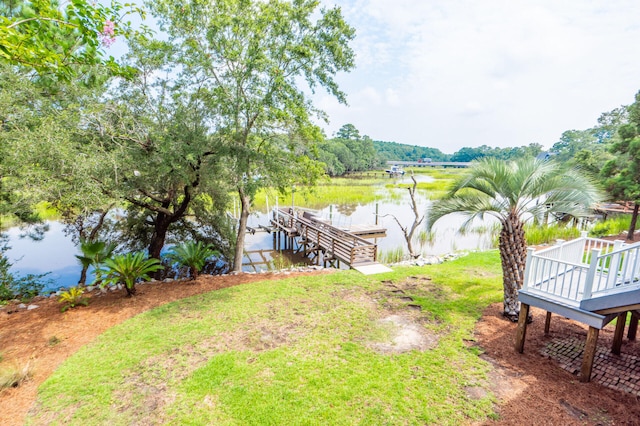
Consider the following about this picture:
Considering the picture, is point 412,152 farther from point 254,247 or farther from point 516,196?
point 516,196

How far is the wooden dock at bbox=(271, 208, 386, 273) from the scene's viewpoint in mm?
10961

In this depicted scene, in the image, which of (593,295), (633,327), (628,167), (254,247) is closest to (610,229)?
(628,167)

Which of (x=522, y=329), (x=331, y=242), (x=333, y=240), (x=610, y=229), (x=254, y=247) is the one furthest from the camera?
(x=254, y=247)

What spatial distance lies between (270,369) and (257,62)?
20.6ft

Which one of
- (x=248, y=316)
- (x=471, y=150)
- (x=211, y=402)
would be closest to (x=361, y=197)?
(x=248, y=316)

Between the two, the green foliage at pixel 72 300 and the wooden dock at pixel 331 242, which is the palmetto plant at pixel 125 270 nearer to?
the green foliage at pixel 72 300

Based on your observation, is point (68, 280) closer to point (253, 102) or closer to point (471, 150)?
point (253, 102)

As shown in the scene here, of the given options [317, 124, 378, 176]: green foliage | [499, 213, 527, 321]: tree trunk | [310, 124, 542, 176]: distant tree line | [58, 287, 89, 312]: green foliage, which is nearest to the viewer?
[499, 213, 527, 321]: tree trunk

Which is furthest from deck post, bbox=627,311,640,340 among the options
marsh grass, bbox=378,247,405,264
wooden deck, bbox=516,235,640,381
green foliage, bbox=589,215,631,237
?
green foliage, bbox=589,215,631,237

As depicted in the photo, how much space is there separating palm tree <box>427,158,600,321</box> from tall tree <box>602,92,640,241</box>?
937 cm

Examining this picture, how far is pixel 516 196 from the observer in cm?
595

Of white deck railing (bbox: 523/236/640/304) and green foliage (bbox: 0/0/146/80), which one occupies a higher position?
green foliage (bbox: 0/0/146/80)

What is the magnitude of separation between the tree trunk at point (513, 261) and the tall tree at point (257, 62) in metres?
5.15

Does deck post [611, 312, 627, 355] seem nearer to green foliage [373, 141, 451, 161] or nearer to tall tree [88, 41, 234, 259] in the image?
tall tree [88, 41, 234, 259]
